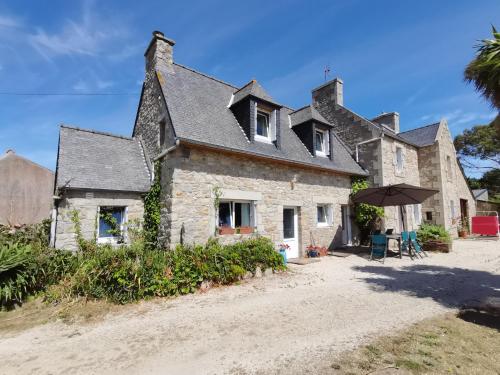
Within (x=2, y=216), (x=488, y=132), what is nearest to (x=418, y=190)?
(x=2, y=216)

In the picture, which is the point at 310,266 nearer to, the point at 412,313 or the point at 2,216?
the point at 412,313

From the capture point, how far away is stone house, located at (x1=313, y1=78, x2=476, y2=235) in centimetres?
1302

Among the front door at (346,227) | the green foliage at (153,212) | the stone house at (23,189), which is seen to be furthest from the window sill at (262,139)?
the stone house at (23,189)

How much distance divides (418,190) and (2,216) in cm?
1908

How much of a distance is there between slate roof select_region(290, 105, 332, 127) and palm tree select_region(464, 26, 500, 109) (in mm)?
6328

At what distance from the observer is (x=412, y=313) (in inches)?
184

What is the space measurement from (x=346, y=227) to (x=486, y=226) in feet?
34.1

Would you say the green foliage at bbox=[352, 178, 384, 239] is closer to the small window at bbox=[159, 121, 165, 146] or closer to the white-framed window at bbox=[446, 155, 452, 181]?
the white-framed window at bbox=[446, 155, 452, 181]

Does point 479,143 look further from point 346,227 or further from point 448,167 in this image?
point 346,227

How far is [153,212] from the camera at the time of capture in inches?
333

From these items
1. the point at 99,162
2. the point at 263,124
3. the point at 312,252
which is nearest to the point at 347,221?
the point at 312,252

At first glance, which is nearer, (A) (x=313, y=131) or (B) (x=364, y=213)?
(A) (x=313, y=131)

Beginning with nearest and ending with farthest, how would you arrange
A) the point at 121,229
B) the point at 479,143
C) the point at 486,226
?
the point at 121,229 < the point at 486,226 < the point at 479,143

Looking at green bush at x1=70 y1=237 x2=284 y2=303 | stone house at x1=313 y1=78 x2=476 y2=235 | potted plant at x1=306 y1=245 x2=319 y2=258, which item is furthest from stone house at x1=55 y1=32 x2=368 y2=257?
stone house at x1=313 y1=78 x2=476 y2=235
